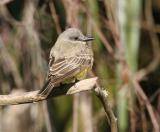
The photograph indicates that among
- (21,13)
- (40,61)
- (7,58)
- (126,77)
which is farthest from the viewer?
(21,13)

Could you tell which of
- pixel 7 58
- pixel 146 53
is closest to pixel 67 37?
pixel 7 58

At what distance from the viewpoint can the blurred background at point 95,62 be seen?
3578 millimetres

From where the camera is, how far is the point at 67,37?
3.62 metres

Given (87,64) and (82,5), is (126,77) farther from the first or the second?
(82,5)

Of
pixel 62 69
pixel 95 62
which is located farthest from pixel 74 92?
pixel 95 62

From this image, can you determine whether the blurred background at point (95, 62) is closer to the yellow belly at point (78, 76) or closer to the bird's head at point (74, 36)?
the bird's head at point (74, 36)

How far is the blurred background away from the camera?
11.7 feet

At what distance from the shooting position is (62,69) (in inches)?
128

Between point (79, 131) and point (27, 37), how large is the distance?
97 centimetres

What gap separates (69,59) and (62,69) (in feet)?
0.73

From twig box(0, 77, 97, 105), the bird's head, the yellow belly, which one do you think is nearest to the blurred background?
the bird's head

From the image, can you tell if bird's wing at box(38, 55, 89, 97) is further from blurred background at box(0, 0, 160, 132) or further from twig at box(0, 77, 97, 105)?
blurred background at box(0, 0, 160, 132)

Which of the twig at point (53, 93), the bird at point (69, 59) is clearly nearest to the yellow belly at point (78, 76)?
the bird at point (69, 59)

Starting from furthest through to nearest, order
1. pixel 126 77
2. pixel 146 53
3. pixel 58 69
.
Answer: pixel 146 53, pixel 126 77, pixel 58 69
